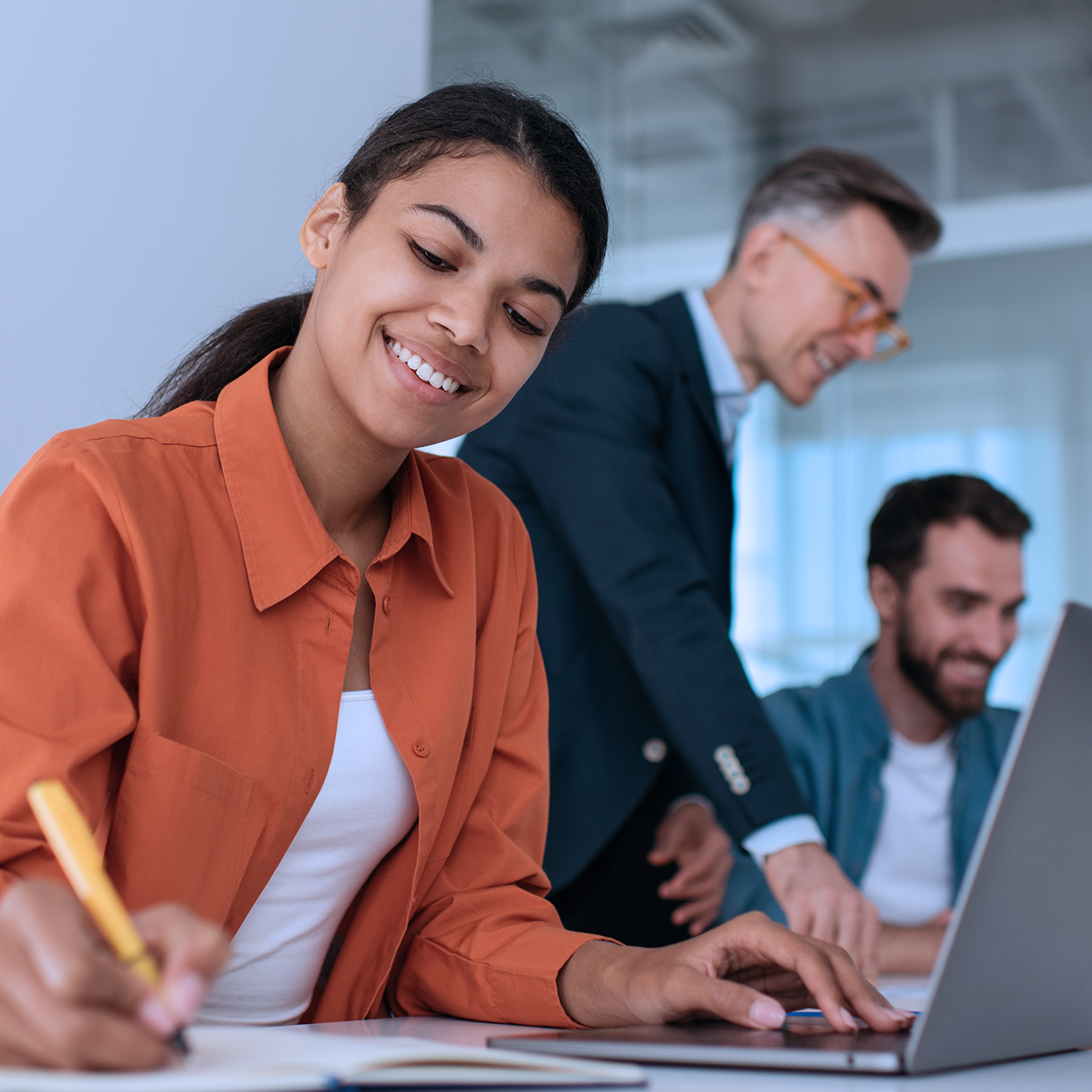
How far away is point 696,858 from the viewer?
1.73 metres

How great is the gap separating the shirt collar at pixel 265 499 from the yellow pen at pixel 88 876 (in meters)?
0.45

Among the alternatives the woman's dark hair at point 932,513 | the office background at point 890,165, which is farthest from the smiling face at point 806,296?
the office background at point 890,165

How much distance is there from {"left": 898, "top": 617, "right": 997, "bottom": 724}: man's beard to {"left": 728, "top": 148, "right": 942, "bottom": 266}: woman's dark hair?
77 cm

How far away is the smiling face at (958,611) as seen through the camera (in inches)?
92.8

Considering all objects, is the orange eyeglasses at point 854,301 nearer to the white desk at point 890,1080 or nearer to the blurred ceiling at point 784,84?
the white desk at point 890,1080

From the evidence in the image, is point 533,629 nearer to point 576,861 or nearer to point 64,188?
point 576,861

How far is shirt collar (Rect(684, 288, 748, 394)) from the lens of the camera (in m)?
1.96

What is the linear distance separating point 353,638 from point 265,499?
15 centimetres

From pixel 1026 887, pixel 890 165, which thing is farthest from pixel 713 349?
pixel 890 165

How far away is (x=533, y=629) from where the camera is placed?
125cm

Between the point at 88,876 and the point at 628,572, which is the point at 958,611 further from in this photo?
the point at 88,876

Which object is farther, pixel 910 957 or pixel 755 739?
pixel 910 957

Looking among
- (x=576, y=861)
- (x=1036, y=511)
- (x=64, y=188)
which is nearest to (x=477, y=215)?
(x=64, y=188)

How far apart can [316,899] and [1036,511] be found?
352cm
